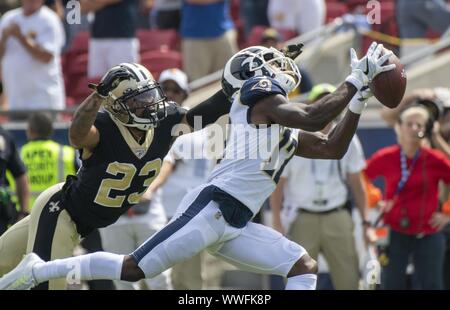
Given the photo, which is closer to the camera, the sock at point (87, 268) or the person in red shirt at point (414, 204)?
the sock at point (87, 268)

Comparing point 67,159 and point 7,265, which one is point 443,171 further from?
point 7,265

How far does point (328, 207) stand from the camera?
8789 millimetres

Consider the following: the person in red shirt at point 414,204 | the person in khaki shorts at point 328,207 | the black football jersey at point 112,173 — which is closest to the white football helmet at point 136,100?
the black football jersey at point 112,173

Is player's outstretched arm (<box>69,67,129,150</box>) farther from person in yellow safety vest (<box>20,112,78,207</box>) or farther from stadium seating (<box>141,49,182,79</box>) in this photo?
stadium seating (<box>141,49,182,79</box>)

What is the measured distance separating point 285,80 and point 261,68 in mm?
143

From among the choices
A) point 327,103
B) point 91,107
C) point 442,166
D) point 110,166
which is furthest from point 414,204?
point 91,107

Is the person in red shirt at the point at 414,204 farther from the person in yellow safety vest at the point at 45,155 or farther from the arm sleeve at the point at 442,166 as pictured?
the person in yellow safety vest at the point at 45,155

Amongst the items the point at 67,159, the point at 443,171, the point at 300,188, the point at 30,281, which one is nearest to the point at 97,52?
the point at 67,159

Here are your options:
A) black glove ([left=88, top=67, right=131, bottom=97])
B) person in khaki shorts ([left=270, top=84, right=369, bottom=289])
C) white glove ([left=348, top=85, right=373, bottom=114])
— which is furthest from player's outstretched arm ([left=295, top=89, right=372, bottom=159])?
person in khaki shorts ([left=270, top=84, right=369, bottom=289])

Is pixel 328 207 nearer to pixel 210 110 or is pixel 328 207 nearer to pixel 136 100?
pixel 210 110

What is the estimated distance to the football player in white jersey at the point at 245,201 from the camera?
248 inches

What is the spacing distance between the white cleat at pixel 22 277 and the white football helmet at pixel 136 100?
0.93 metres

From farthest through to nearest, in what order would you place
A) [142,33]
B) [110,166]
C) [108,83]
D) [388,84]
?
[142,33] → [110,166] → [108,83] → [388,84]
